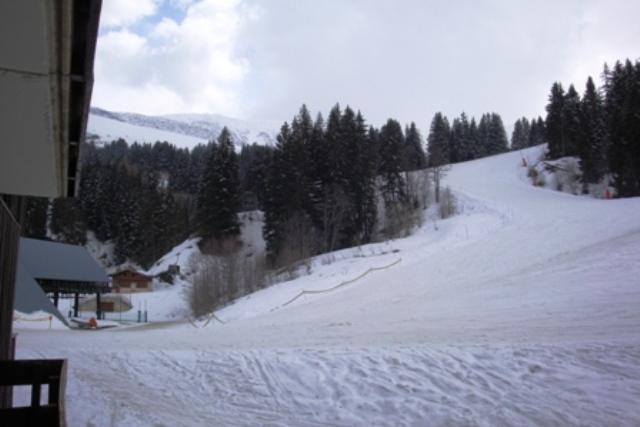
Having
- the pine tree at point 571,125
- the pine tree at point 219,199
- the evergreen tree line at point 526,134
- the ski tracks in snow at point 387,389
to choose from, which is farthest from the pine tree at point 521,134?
the ski tracks in snow at point 387,389

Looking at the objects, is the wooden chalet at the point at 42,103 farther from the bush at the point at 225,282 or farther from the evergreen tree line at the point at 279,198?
the evergreen tree line at the point at 279,198

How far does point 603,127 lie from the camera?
2320 inches

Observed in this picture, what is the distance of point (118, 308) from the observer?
177ft

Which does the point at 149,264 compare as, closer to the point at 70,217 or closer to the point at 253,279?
the point at 70,217

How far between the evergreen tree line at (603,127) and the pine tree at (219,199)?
133ft

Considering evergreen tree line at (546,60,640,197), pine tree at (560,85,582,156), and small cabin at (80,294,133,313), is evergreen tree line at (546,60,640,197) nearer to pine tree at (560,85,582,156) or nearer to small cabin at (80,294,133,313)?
pine tree at (560,85,582,156)

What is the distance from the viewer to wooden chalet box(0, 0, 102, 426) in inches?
100.0

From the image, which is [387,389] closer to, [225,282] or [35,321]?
[35,321]

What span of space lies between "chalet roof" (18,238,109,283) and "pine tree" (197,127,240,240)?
1642cm

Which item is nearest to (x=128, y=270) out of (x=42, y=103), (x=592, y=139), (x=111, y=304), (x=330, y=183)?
(x=111, y=304)

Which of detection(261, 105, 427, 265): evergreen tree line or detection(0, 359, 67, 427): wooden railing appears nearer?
detection(0, 359, 67, 427): wooden railing

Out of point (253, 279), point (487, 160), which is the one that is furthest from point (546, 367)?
point (487, 160)

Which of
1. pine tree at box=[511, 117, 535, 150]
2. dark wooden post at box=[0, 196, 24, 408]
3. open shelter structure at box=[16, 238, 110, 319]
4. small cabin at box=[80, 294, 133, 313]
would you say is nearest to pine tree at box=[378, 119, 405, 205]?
small cabin at box=[80, 294, 133, 313]

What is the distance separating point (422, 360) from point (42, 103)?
24.8ft
